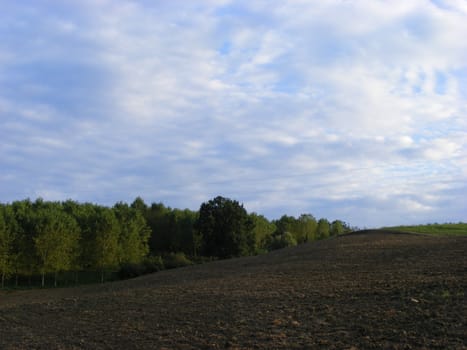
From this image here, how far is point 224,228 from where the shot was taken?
70250 mm

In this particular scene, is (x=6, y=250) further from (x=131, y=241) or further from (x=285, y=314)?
(x=285, y=314)

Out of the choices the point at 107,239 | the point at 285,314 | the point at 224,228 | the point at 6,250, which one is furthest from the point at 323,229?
the point at 285,314

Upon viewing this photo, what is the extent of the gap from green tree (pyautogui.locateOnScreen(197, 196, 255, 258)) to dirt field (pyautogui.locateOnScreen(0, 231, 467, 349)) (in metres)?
44.0

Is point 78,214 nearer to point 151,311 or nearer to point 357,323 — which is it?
point 151,311

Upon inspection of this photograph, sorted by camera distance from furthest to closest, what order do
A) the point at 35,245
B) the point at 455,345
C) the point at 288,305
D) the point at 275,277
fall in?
the point at 35,245
the point at 275,277
the point at 288,305
the point at 455,345

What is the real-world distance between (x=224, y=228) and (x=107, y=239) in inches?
695

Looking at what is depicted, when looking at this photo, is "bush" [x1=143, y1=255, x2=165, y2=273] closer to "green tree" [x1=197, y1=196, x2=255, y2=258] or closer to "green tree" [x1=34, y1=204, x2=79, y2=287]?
"green tree" [x1=34, y1=204, x2=79, y2=287]

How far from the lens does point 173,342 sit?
40.6 ft

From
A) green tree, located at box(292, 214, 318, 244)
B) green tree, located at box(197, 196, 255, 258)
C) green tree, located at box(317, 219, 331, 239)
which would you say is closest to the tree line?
green tree, located at box(197, 196, 255, 258)

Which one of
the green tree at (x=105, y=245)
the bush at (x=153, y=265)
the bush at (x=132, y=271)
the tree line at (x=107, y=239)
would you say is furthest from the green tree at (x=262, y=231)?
the bush at (x=132, y=271)

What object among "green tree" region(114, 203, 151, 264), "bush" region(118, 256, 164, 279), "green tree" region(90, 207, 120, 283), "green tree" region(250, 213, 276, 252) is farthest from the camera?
"green tree" region(250, 213, 276, 252)

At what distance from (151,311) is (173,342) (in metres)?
5.53

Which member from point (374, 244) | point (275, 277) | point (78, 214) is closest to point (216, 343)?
point (275, 277)

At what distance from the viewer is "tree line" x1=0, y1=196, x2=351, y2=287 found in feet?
183
